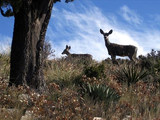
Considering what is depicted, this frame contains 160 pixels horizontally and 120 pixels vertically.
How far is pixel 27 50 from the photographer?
1264cm

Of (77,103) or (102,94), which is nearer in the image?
(77,103)

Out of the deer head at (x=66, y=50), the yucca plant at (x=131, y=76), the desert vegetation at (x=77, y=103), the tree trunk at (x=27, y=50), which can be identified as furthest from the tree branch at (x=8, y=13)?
the deer head at (x=66, y=50)

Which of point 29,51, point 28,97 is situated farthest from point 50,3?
point 28,97

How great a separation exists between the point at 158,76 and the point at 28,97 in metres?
7.90

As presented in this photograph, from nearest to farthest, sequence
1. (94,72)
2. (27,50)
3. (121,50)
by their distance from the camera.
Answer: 1. (27,50)
2. (94,72)
3. (121,50)

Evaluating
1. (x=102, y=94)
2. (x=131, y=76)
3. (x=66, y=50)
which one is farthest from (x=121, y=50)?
(x=102, y=94)

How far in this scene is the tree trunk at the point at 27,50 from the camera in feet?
41.2

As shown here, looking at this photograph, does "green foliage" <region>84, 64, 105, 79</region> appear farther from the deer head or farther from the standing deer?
the deer head

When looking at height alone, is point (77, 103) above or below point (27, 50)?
below

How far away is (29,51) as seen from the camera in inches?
499

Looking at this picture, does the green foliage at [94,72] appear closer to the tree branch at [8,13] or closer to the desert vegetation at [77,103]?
the desert vegetation at [77,103]

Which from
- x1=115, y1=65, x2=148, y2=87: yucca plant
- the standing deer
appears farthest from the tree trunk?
the standing deer

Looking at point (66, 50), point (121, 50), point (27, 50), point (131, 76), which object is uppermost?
point (66, 50)

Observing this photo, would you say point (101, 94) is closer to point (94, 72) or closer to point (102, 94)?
point (102, 94)
